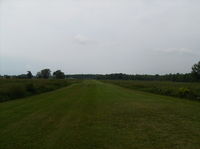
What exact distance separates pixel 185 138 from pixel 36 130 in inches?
230

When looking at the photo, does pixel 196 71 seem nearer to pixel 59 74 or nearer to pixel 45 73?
pixel 59 74

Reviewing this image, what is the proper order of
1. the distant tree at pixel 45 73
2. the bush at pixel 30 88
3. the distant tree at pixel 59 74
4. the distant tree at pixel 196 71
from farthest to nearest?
the distant tree at pixel 45 73
the distant tree at pixel 59 74
the distant tree at pixel 196 71
the bush at pixel 30 88

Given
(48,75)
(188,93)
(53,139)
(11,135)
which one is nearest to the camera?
(53,139)

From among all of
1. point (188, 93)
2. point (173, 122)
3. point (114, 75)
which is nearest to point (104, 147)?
point (173, 122)

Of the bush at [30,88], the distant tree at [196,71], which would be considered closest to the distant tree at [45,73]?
the distant tree at [196,71]

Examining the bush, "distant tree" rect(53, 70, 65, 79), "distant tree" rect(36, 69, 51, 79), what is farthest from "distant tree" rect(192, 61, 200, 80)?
"distant tree" rect(36, 69, 51, 79)

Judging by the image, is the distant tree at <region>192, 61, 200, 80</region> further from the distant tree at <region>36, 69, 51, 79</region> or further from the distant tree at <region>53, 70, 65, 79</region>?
the distant tree at <region>36, 69, 51, 79</region>

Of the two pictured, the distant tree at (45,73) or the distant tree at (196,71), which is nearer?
the distant tree at (196,71)

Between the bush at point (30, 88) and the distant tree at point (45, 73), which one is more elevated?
the distant tree at point (45, 73)

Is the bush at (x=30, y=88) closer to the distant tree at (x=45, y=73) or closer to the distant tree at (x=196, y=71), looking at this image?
the distant tree at (x=196, y=71)

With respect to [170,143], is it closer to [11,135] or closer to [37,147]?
[37,147]

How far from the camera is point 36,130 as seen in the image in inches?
333

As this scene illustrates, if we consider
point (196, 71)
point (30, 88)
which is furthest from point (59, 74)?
point (30, 88)

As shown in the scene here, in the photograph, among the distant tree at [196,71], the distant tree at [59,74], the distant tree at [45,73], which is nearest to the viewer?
the distant tree at [196,71]
